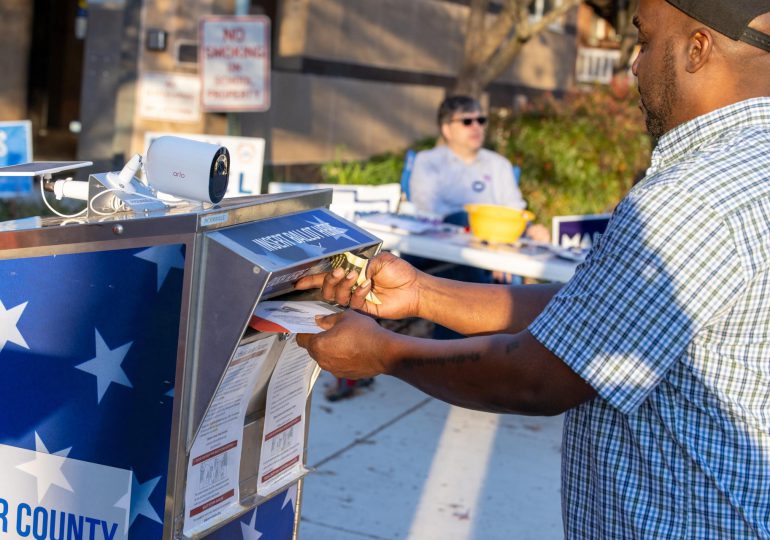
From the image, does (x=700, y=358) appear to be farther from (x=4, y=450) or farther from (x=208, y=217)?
(x=4, y=450)

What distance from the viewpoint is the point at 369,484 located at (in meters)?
4.75

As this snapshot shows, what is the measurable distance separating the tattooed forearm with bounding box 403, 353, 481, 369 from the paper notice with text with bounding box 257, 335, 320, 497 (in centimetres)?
47

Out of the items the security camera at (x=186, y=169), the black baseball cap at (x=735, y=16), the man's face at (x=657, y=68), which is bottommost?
the security camera at (x=186, y=169)

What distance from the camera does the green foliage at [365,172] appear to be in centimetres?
1086

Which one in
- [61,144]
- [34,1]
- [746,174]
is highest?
[34,1]

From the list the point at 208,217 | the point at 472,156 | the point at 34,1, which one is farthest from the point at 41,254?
the point at 34,1

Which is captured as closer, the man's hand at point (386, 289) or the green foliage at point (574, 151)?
the man's hand at point (386, 289)

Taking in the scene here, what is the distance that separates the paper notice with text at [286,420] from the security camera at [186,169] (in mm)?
442

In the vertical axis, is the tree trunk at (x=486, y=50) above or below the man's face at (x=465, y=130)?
above

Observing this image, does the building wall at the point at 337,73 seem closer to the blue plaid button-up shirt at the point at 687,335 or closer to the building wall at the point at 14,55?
the building wall at the point at 14,55

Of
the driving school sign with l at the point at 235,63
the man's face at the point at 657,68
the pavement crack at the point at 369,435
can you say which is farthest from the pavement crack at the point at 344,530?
Result: the driving school sign with l at the point at 235,63

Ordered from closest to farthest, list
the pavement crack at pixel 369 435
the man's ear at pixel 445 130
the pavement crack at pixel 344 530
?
the pavement crack at pixel 344 530 < the pavement crack at pixel 369 435 < the man's ear at pixel 445 130

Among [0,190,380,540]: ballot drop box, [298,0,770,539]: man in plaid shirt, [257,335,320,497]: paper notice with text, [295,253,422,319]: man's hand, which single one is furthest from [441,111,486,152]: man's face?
[298,0,770,539]: man in plaid shirt

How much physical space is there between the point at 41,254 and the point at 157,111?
6.88 m
